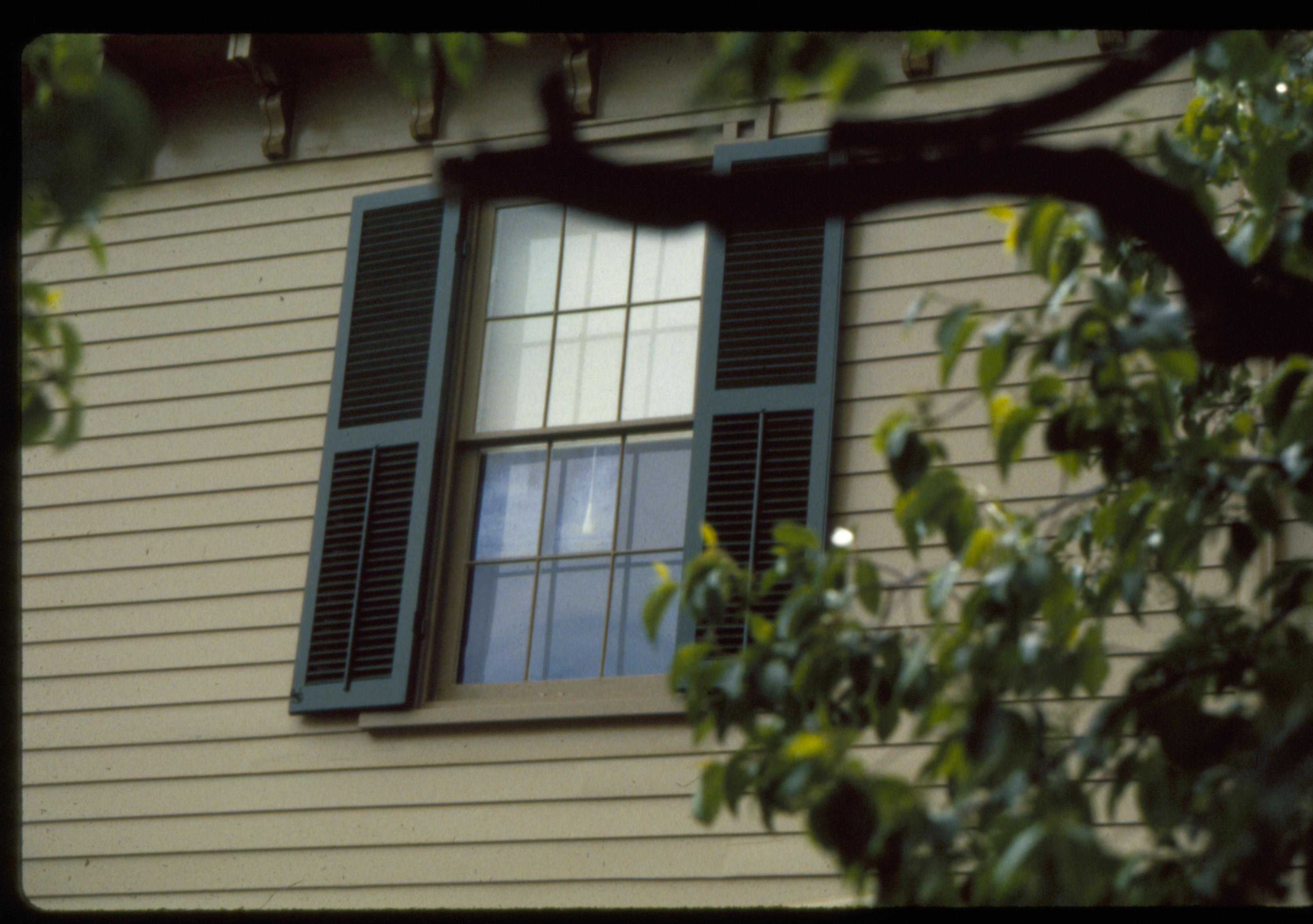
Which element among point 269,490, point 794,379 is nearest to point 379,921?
point 269,490

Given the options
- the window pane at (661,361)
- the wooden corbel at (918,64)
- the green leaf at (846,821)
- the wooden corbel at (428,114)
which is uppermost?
the wooden corbel at (428,114)

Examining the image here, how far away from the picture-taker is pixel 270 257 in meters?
5.76

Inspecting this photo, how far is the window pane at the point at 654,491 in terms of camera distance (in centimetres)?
489

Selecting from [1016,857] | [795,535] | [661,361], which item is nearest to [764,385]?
[661,361]

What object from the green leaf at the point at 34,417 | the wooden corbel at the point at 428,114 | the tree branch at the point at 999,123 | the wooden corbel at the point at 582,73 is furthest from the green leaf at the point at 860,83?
the wooden corbel at the point at 428,114

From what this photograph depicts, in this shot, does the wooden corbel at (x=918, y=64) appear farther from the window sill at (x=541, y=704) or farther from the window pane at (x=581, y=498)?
the window sill at (x=541, y=704)

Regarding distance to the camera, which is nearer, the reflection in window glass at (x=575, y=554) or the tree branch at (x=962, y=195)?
the tree branch at (x=962, y=195)

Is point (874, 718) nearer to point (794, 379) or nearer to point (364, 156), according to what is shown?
point (794, 379)

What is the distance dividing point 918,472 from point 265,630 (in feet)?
10.5

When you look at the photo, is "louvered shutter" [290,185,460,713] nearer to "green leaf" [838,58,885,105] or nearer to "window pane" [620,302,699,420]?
"window pane" [620,302,699,420]

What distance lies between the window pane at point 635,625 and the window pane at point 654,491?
0.06 meters

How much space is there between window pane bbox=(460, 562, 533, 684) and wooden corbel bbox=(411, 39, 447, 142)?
63.8 inches

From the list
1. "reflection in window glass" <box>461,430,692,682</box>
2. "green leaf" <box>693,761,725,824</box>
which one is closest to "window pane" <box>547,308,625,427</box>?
"reflection in window glass" <box>461,430,692,682</box>

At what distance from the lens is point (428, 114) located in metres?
5.69
